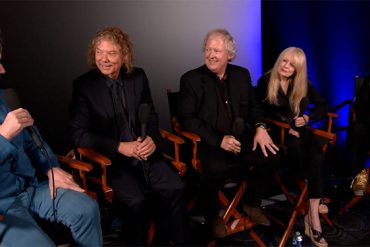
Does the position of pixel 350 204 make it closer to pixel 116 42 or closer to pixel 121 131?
pixel 121 131

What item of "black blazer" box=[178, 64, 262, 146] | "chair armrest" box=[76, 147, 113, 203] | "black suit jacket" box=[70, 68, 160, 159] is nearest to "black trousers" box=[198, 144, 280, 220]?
"black blazer" box=[178, 64, 262, 146]

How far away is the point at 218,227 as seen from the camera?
9.51 ft

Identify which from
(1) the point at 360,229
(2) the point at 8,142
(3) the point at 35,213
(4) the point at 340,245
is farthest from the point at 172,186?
(1) the point at 360,229

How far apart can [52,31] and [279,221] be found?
2469mm

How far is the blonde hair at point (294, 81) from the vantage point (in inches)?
131

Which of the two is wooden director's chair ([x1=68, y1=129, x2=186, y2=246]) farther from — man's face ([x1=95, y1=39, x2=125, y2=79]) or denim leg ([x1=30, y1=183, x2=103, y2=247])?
man's face ([x1=95, y1=39, x2=125, y2=79])

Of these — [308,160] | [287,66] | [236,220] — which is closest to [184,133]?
[236,220]

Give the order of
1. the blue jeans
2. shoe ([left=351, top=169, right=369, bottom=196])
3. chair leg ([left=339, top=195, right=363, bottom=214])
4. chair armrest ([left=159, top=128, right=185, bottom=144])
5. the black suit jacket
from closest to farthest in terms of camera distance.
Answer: the blue jeans < the black suit jacket < chair armrest ([left=159, top=128, right=185, bottom=144]) < shoe ([left=351, top=169, right=369, bottom=196]) < chair leg ([left=339, top=195, right=363, bottom=214])

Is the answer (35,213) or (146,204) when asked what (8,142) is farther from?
(146,204)

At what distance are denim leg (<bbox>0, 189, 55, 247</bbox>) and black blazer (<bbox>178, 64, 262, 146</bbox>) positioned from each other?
1.39 meters

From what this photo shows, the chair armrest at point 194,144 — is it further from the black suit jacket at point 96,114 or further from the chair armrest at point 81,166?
the chair armrest at point 81,166

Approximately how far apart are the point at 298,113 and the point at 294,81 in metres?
0.31

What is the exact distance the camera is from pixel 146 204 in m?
2.67

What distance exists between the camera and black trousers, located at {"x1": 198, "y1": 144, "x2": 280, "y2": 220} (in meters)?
2.80
